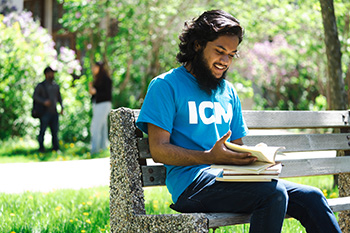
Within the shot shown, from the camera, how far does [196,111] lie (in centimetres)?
292

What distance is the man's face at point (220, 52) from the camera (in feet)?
9.77

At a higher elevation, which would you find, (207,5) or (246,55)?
(207,5)

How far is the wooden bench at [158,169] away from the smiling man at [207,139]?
118 millimetres

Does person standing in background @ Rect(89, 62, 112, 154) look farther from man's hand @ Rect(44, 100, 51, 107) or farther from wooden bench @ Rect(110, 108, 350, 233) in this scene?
wooden bench @ Rect(110, 108, 350, 233)

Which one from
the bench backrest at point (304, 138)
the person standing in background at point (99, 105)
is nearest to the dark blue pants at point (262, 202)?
the bench backrest at point (304, 138)

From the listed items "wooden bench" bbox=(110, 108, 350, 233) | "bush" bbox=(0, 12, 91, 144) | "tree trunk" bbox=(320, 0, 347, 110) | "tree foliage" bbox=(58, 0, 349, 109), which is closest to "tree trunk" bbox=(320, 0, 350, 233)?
"tree trunk" bbox=(320, 0, 347, 110)

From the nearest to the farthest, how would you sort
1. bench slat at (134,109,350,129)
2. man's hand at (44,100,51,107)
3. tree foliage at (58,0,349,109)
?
bench slat at (134,109,350,129)
man's hand at (44,100,51,107)
tree foliage at (58,0,349,109)

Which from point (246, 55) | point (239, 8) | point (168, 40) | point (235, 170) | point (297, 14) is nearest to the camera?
point (235, 170)

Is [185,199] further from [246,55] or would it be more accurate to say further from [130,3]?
[246,55]

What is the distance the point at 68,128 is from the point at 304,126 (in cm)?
849

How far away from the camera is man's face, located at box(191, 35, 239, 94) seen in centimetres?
298

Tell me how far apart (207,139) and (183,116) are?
0.18m

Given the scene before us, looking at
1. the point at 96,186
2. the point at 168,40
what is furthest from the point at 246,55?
the point at 96,186

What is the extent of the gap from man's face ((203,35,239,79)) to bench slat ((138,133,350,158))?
71 cm
